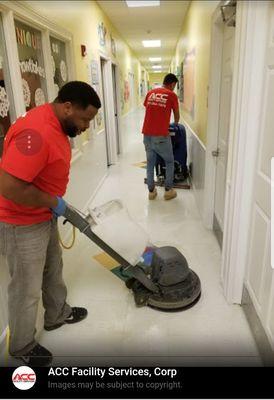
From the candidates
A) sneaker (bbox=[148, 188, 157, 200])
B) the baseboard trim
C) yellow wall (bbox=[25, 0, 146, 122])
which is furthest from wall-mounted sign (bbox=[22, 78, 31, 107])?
sneaker (bbox=[148, 188, 157, 200])

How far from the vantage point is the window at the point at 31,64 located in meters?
2.33

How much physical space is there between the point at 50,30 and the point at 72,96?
169 cm

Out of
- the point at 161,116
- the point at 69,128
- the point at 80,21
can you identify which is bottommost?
the point at 161,116

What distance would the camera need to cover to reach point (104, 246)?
6.39ft

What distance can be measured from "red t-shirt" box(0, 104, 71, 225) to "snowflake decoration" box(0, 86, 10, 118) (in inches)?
23.6

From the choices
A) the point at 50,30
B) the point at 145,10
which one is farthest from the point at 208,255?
the point at 145,10

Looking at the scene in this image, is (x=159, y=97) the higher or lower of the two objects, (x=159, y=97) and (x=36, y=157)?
the higher

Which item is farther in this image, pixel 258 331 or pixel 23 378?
pixel 258 331

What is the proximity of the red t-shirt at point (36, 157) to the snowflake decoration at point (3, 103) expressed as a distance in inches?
23.6

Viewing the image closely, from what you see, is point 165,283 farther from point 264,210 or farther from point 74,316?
point 264,210

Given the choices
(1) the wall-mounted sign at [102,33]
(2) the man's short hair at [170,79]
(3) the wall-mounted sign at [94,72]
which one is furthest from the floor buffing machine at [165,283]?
(1) the wall-mounted sign at [102,33]

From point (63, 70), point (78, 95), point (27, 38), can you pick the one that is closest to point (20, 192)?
point (78, 95)

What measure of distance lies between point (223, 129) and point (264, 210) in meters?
1.34

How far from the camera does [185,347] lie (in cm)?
191
